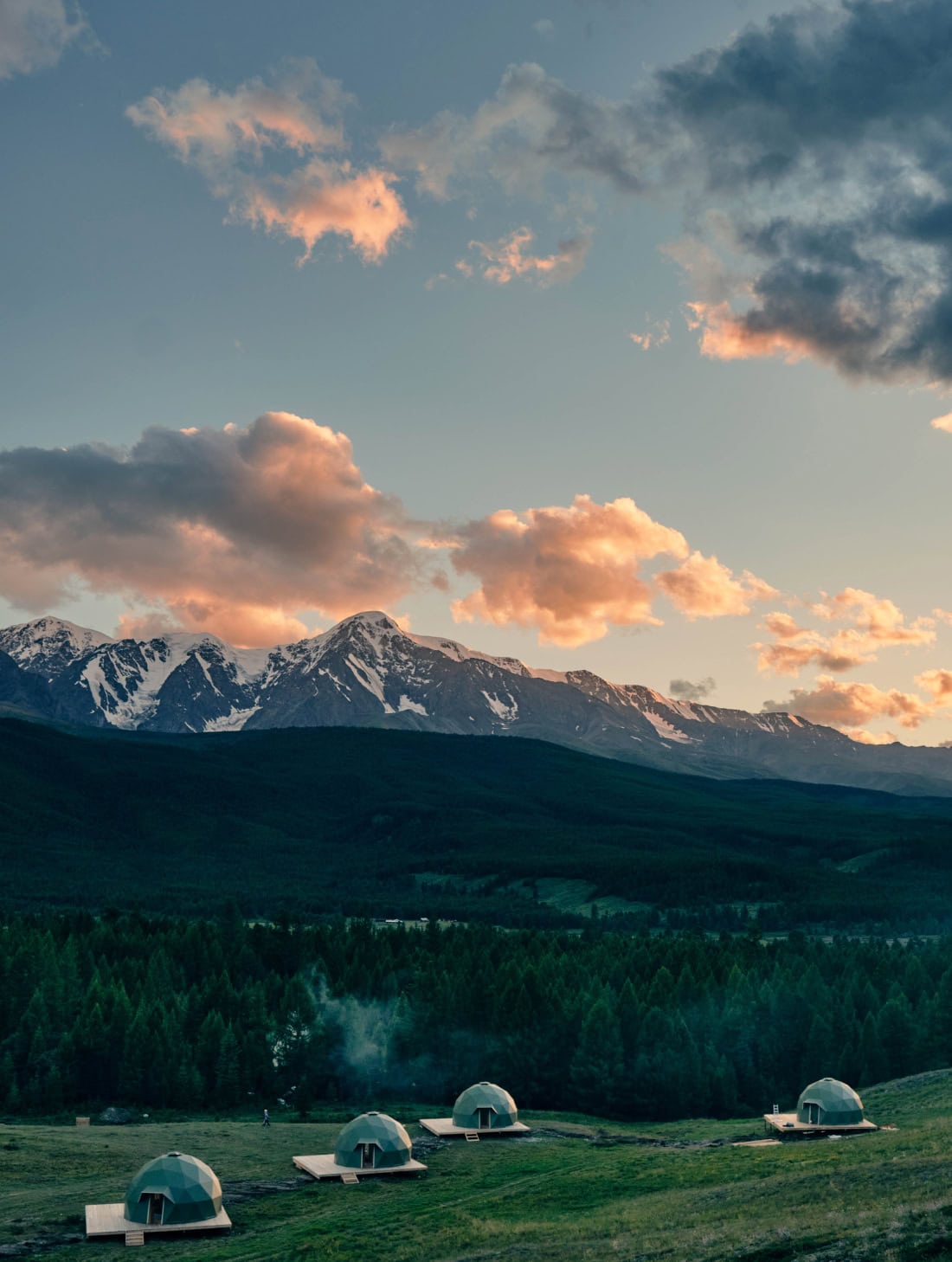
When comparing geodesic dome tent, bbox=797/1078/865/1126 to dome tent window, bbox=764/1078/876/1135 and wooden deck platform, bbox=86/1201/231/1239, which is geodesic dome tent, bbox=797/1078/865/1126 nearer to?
dome tent window, bbox=764/1078/876/1135

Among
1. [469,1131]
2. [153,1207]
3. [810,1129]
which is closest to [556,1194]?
[153,1207]

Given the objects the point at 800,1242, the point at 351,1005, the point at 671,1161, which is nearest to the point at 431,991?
the point at 351,1005

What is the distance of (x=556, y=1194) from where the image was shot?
80.9 metres

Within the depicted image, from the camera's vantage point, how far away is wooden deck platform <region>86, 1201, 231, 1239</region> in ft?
236

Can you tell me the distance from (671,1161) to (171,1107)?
62.8 metres

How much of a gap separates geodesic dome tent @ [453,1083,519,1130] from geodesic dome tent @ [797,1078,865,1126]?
2546 cm

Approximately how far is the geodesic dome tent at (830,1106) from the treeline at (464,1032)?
31.5 metres

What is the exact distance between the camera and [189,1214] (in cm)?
7412

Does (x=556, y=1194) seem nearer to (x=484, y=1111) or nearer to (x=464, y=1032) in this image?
(x=484, y=1111)

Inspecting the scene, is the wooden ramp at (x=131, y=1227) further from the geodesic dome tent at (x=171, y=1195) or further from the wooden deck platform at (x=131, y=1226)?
the geodesic dome tent at (x=171, y=1195)

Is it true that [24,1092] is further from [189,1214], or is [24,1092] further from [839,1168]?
[839,1168]

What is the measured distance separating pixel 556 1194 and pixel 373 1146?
16.8 m

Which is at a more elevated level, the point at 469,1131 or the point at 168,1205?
the point at 168,1205

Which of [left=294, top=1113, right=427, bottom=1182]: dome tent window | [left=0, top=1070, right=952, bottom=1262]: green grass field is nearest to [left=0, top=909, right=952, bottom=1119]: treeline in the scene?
[left=0, top=1070, right=952, bottom=1262]: green grass field
